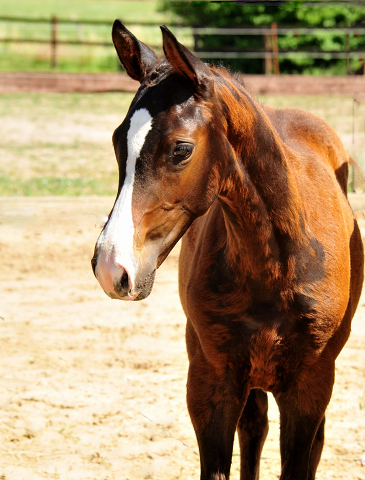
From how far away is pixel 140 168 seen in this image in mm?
2072

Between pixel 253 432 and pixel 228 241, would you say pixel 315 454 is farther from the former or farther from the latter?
pixel 228 241

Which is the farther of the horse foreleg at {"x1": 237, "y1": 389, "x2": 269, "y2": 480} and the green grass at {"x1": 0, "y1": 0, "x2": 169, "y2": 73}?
the green grass at {"x1": 0, "y1": 0, "x2": 169, "y2": 73}

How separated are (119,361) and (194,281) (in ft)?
7.09

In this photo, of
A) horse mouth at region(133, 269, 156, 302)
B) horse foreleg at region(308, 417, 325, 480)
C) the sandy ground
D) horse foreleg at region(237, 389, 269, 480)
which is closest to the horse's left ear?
horse mouth at region(133, 269, 156, 302)

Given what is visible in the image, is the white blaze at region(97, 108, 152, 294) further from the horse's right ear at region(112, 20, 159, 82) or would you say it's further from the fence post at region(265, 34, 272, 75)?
the fence post at region(265, 34, 272, 75)

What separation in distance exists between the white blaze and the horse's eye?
108mm

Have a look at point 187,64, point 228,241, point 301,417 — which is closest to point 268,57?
point 228,241

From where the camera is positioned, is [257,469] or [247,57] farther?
[247,57]

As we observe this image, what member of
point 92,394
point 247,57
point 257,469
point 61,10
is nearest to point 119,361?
point 92,394

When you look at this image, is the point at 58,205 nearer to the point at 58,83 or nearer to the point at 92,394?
the point at 92,394

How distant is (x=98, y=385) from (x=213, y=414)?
1.81m

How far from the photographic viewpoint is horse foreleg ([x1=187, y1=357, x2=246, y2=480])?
2607 millimetres

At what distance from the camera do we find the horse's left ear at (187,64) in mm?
2018

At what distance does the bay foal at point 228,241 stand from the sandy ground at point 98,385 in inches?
12.8
